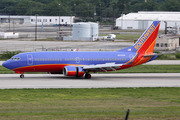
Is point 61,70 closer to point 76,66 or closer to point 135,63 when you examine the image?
point 76,66

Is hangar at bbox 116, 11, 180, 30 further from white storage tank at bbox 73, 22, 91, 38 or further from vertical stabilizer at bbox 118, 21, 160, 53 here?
vertical stabilizer at bbox 118, 21, 160, 53

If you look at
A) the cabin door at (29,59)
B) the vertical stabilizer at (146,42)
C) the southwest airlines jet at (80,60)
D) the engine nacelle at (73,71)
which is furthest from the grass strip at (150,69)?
the engine nacelle at (73,71)

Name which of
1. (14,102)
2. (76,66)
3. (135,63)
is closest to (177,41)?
(135,63)

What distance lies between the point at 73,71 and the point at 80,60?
2.51 metres

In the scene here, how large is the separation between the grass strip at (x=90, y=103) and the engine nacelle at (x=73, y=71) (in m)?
9.20

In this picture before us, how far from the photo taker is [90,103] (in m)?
25.2

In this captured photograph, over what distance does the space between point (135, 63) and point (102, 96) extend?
18.1 meters

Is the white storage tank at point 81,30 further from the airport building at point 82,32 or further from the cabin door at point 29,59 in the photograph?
the cabin door at point 29,59

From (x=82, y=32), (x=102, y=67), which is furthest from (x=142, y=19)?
(x=102, y=67)

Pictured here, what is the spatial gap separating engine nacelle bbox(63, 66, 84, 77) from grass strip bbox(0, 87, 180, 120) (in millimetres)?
9196

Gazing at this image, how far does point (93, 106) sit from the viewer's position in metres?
23.9

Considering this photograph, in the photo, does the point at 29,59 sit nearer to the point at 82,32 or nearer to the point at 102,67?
the point at 102,67

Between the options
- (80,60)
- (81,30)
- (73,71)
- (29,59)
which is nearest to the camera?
(73,71)

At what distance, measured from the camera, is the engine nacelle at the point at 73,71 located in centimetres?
4175
